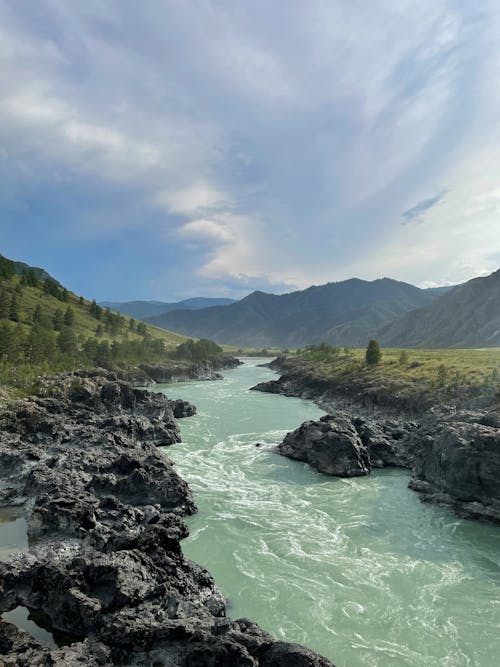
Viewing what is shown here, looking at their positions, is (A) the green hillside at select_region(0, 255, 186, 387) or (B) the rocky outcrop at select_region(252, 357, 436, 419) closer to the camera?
(B) the rocky outcrop at select_region(252, 357, 436, 419)

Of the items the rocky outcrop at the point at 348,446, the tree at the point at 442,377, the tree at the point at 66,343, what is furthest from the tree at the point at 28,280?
the tree at the point at 442,377

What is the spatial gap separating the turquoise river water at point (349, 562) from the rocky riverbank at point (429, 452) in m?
1.73

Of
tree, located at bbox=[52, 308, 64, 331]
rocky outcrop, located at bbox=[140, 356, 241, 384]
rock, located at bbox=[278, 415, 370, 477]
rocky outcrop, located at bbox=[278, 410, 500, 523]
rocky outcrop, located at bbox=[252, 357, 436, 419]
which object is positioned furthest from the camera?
rocky outcrop, located at bbox=[140, 356, 241, 384]

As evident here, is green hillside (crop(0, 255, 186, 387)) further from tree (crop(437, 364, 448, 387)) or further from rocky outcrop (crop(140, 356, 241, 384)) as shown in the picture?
tree (crop(437, 364, 448, 387))

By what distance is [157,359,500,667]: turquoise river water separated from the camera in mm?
18703

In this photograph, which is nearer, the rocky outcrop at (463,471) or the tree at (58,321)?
the rocky outcrop at (463,471)

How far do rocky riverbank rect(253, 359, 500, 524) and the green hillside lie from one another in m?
49.3

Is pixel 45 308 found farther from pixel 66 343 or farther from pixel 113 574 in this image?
pixel 113 574

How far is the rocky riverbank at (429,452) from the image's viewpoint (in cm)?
3422

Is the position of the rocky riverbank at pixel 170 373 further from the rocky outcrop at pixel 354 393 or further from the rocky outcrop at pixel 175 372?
the rocky outcrop at pixel 354 393

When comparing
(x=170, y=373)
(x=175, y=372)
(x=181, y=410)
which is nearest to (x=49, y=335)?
(x=181, y=410)

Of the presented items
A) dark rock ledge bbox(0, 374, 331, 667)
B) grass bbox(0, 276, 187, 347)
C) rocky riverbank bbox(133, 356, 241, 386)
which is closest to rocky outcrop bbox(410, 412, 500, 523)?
dark rock ledge bbox(0, 374, 331, 667)

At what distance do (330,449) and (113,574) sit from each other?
2943 cm

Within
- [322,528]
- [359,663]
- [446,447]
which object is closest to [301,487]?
[322,528]
